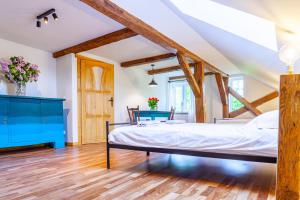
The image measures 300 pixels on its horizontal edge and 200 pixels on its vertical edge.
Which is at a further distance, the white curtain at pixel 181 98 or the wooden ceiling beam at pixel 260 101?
the white curtain at pixel 181 98

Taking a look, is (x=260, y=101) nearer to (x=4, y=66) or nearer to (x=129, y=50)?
(x=129, y=50)

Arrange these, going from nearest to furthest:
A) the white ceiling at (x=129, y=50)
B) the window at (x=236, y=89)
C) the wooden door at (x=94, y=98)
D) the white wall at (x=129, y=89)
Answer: the white ceiling at (x=129, y=50), the wooden door at (x=94, y=98), the white wall at (x=129, y=89), the window at (x=236, y=89)

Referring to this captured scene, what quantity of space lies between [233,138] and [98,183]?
1.41m

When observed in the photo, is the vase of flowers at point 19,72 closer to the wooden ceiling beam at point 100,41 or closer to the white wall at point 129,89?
the wooden ceiling beam at point 100,41

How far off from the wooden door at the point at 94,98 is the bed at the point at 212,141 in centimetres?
244

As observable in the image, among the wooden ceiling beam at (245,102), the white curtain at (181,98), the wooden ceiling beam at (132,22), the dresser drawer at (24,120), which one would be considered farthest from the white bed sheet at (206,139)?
the white curtain at (181,98)

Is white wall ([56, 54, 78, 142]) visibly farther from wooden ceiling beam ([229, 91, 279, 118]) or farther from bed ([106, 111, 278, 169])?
wooden ceiling beam ([229, 91, 279, 118])

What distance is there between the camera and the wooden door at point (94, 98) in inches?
193

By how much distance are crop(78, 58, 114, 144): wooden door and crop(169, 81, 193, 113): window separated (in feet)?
10.6

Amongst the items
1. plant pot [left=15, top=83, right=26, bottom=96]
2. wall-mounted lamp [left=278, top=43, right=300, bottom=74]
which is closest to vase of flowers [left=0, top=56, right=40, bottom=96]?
plant pot [left=15, top=83, right=26, bottom=96]

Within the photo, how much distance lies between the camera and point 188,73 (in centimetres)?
475

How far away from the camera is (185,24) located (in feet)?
11.3

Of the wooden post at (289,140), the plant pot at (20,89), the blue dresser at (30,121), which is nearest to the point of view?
the wooden post at (289,140)

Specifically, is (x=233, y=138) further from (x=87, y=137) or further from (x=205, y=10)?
(x=87, y=137)
